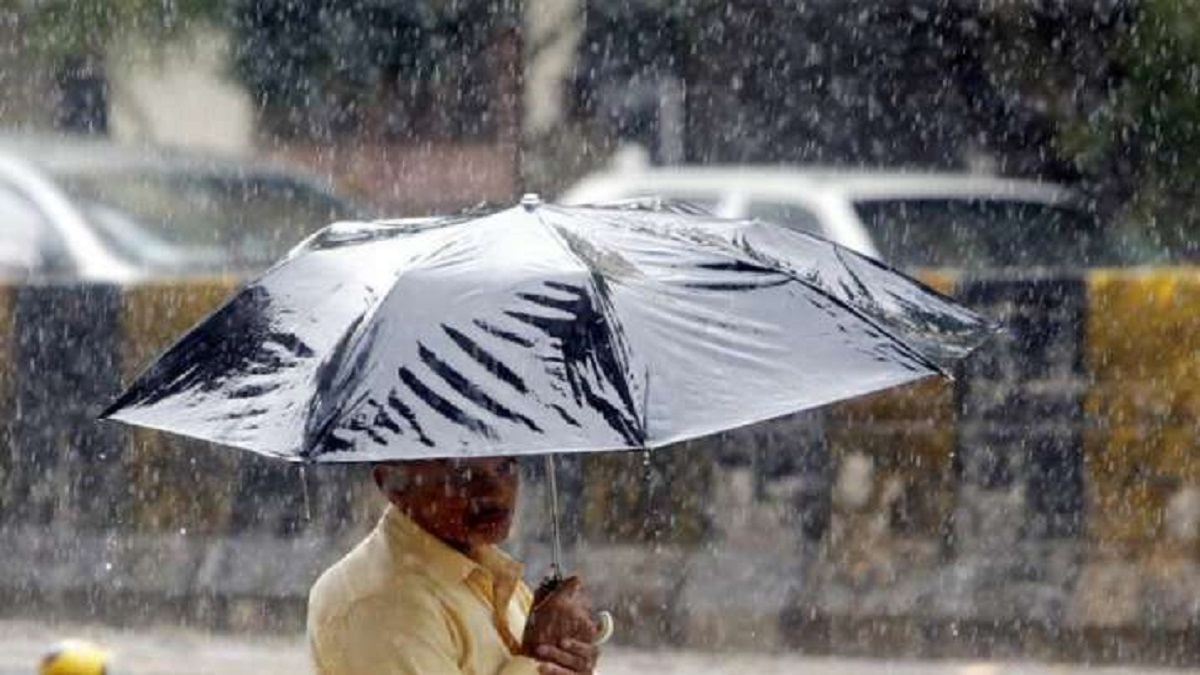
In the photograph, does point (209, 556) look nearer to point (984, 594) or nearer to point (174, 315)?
point (174, 315)

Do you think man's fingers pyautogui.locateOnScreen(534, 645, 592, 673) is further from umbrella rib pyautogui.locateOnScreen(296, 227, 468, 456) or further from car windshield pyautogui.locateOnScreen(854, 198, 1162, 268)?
car windshield pyautogui.locateOnScreen(854, 198, 1162, 268)

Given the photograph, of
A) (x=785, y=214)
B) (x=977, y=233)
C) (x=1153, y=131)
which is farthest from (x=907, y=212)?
(x=1153, y=131)

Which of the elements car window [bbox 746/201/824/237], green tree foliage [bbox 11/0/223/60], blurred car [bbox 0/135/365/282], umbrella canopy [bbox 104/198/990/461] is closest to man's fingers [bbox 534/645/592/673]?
umbrella canopy [bbox 104/198/990/461]

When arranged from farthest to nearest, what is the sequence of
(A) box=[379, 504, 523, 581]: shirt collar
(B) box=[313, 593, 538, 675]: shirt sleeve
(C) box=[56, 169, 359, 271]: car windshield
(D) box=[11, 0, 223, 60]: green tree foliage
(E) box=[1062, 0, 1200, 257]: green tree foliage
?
(D) box=[11, 0, 223, 60]: green tree foliage
(E) box=[1062, 0, 1200, 257]: green tree foliage
(C) box=[56, 169, 359, 271]: car windshield
(A) box=[379, 504, 523, 581]: shirt collar
(B) box=[313, 593, 538, 675]: shirt sleeve

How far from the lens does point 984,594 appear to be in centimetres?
A: 1053

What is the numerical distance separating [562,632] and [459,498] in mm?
228

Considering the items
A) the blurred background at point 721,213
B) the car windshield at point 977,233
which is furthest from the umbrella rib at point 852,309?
the car windshield at point 977,233

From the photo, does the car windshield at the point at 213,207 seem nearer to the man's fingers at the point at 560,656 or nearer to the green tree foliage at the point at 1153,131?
the green tree foliage at the point at 1153,131

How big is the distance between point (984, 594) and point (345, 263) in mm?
6551

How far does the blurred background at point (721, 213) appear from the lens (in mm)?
10477

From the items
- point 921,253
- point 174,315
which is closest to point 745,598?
point 174,315

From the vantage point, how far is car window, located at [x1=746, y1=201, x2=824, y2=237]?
14039 millimetres

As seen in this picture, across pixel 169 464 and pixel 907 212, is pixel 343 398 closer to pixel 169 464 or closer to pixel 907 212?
pixel 169 464

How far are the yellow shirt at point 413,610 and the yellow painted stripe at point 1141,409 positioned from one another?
671 centimetres
